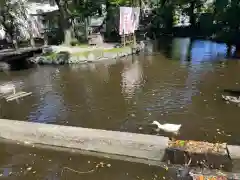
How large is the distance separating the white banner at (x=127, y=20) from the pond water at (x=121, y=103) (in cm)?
368

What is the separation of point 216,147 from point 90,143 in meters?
2.73

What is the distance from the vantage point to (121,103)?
10.7 metres

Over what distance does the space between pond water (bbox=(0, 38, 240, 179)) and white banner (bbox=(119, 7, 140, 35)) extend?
145 inches

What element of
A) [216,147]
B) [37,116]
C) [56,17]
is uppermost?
[56,17]

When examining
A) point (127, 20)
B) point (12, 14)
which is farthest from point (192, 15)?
point (12, 14)

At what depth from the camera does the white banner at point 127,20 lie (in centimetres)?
2058

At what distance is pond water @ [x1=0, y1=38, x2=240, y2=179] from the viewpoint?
660 cm

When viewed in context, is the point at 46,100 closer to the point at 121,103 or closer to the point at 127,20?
the point at 121,103

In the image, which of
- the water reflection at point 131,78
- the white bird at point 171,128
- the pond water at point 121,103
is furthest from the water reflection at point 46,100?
the white bird at point 171,128

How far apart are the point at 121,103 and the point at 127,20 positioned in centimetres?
1195

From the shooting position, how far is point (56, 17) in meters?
32.8

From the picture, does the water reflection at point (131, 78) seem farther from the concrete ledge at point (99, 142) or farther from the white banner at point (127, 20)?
the concrete ledge at point (99, 142)

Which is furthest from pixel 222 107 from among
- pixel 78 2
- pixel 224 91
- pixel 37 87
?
pixel 78 2

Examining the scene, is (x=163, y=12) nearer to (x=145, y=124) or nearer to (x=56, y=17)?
(x=56, y=17)
